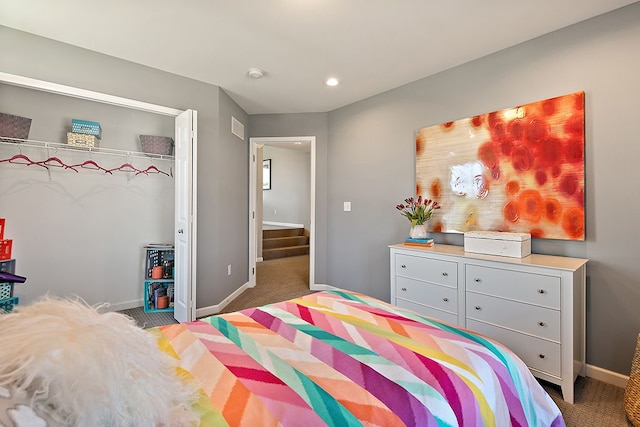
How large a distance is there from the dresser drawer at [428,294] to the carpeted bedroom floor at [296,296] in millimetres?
738

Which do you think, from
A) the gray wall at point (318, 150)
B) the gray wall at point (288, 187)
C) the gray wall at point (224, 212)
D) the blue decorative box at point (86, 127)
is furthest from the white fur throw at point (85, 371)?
the gray wall at point (288, 187)

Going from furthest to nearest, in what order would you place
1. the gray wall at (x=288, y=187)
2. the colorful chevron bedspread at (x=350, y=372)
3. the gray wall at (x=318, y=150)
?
1. the gray wall at (x=288, y=187)
2. the gray wall at (x=318, y=150)
3. the colorful chevron bedspread at (x=350, y=372)

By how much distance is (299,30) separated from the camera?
2221mm

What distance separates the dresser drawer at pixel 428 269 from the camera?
2.30 m

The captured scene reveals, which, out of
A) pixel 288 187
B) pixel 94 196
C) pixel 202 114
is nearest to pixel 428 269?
pixel 202 114

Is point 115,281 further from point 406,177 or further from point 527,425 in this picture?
point 527,425

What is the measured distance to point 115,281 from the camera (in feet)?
10.6

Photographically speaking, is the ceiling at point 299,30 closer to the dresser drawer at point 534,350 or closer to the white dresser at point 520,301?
the white dresser at point 520,301

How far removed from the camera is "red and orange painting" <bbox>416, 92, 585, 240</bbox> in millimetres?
2121

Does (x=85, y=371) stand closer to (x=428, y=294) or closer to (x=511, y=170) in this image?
(x=428, y=294)

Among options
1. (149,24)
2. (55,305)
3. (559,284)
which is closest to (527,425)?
(559,284)

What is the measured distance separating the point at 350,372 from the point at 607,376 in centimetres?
220

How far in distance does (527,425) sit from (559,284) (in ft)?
3.46

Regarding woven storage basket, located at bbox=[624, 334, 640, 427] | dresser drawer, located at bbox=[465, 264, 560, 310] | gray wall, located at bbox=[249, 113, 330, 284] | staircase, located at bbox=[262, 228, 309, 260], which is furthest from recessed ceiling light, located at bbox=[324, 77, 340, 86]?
staircase, located at bbox=[262, 228, 309, 260]
